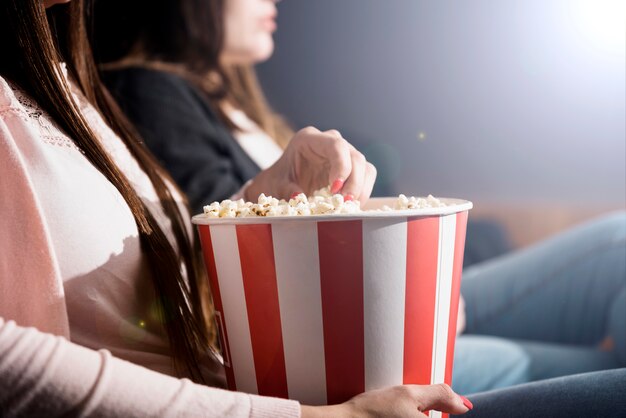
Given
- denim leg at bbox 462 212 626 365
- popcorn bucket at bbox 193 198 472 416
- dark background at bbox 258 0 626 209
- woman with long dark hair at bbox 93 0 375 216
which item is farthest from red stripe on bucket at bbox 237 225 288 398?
dark background at bbox 258 0 626 209

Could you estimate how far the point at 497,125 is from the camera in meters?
1.93

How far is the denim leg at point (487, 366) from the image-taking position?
1177 mm

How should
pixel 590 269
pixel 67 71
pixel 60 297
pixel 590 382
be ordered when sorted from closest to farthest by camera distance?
pixel 60 297
pixel 590 382
pixel 67 71
pixel 590 269

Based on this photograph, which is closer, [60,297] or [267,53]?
[60,297]

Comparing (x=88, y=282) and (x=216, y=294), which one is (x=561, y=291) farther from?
(x=88, y=282)

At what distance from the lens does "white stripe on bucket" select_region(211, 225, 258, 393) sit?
0.61 meters

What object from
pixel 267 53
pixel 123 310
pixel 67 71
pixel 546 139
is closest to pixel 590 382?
pixel 123 310

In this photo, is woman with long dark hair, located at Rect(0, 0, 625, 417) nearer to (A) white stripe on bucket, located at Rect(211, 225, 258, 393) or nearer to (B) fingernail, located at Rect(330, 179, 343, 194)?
(A) white stripe on bucket, located at Rect(211, 225, 258, 393)

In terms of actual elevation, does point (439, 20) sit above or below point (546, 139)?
above

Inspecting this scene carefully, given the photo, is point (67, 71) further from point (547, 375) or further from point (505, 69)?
point (505, 69)

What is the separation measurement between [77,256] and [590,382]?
599mm

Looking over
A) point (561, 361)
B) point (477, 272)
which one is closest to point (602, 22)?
point (477, 272)

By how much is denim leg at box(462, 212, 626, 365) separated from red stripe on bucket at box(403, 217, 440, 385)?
86cm

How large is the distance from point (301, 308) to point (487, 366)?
2.50 feet
